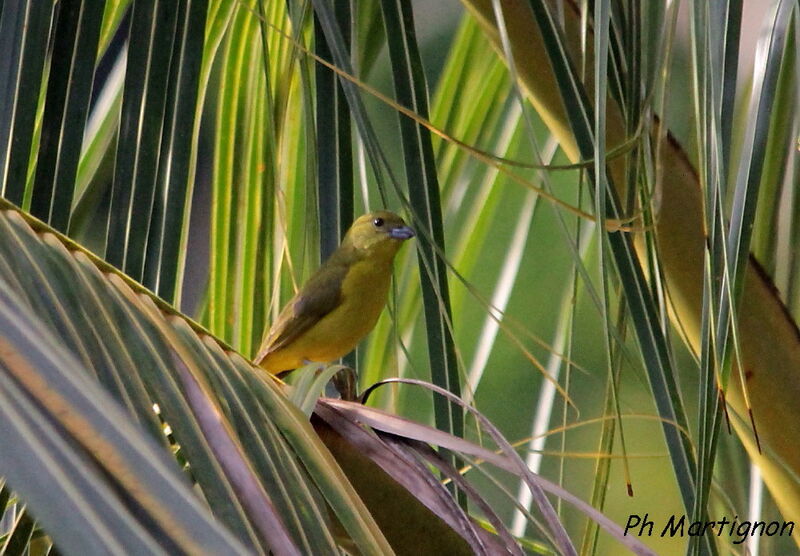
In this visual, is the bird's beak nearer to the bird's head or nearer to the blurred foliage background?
the bird's head

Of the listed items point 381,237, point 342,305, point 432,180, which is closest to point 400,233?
point 381,237

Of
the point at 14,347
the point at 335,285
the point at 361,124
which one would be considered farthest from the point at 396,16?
the point at 335,285

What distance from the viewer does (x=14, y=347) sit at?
13.6 inches

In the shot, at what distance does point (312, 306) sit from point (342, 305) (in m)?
0.08

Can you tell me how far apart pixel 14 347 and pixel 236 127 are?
4.25ft

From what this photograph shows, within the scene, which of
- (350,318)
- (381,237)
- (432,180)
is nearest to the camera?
(432,180)

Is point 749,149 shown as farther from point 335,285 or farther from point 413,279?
point 335,285

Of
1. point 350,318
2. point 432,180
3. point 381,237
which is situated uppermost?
point 432,180

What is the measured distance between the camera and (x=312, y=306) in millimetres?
2729

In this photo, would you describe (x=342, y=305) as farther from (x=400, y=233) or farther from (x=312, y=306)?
(x=400, y=233)

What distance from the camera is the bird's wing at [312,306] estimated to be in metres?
2.72

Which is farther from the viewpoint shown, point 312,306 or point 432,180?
Answer: point 312,306

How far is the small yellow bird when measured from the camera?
2713mm

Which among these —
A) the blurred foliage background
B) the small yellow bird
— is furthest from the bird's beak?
the blurred foliage background
